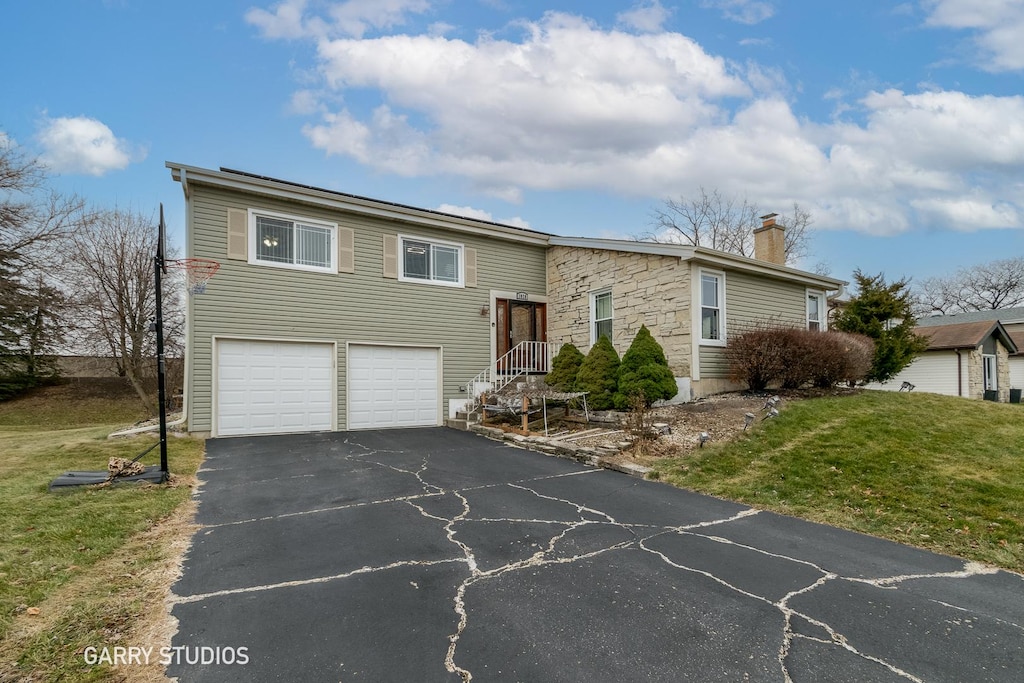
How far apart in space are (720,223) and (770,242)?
45.2 ft

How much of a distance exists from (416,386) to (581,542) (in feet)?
27.6

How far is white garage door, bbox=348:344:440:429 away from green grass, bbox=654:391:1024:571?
6747mm

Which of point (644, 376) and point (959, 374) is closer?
point (644, 376)

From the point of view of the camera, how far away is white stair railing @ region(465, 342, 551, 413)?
40.5 ft

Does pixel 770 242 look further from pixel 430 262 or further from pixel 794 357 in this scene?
pixel 430 262

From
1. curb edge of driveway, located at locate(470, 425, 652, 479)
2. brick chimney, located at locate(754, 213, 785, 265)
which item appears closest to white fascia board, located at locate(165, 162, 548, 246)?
curb edge of driveway, located at locate(470, 425, 652, 479)

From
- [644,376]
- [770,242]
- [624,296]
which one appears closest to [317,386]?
[644,376]

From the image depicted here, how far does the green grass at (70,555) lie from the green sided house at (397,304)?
3.10 meters

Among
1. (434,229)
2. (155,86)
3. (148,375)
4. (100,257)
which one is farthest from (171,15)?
(148,375)

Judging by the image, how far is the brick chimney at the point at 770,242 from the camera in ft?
45.0

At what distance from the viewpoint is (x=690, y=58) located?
12289 mm

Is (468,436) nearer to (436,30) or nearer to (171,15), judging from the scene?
(436,30)

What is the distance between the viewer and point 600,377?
33.2 feet

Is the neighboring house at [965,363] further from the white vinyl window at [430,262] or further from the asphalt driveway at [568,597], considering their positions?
the asphalt driveway at [568,597]
